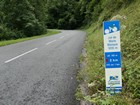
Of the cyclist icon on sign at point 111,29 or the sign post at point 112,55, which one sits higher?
the cyclist icon on sign at point 111,29

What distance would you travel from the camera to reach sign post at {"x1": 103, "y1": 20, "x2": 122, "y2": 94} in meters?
3.32

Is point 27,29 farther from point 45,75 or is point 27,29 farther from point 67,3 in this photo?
point 67,3

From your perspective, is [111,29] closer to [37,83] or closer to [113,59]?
[113,59]

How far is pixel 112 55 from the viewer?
3402mm

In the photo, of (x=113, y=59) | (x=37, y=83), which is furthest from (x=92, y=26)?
(x=113, y=59)

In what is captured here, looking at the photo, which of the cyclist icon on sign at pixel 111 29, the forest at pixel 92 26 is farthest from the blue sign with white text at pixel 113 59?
the forest at pixel 92 26

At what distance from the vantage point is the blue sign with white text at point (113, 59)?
3395mm

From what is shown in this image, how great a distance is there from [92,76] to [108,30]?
1698 mm

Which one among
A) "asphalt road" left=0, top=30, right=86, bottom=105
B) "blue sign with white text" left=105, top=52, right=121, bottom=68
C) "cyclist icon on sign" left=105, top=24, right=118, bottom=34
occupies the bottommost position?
"asphalt road" left=0, top=30, right=86, bottom=105

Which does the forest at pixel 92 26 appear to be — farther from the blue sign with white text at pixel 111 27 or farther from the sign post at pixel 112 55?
the blue sign with white text at pixel 111 27

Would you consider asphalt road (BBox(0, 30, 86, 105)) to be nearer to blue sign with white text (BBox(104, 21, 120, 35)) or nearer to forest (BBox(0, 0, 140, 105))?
forest (BBox(0, 0, 140, 105))


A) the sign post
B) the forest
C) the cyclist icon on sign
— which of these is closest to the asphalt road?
the forest

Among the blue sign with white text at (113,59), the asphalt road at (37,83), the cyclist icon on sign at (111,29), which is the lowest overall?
the asphalt road at (37,83)

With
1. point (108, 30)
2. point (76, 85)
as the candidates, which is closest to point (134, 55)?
point (76, 85)
